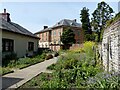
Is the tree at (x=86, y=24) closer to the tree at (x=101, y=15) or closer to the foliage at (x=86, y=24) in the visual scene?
the foliage at (x=86, y=24)

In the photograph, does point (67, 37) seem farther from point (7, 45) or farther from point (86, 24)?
point (7, 45)

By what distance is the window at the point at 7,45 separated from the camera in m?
21.8

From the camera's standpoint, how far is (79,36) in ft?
214

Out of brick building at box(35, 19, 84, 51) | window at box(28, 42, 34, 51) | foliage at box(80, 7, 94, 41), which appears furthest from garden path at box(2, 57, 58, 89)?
brick building at box(35, 19, 84, 51)

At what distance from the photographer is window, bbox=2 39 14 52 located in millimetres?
21819

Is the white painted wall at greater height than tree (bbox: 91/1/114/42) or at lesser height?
lesser

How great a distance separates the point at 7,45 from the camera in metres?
22.6

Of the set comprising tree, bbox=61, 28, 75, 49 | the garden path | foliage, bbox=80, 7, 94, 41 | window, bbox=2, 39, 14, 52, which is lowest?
the garden path

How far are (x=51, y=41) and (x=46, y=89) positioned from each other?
63135 millimetres

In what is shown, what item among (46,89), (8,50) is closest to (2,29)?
(8,50)

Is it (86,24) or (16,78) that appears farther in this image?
(86,24)

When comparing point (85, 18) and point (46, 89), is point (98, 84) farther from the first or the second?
point (85, 18)

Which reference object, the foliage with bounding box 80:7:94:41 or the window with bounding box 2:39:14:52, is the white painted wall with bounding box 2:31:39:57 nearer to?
the window with bounding box 2:39:14:52

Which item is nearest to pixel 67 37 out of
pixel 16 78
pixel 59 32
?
pixel 59 32
